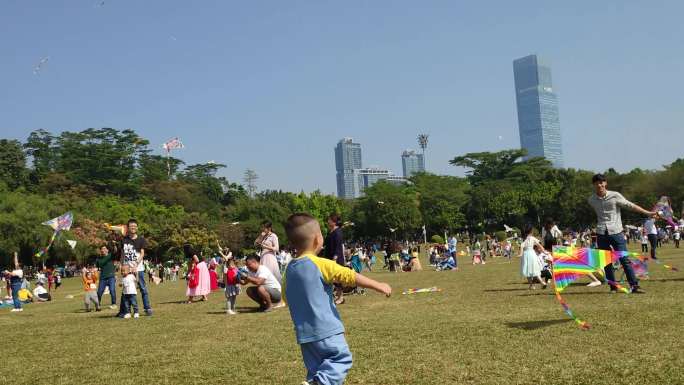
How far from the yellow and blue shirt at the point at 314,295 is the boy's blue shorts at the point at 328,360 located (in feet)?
0.20

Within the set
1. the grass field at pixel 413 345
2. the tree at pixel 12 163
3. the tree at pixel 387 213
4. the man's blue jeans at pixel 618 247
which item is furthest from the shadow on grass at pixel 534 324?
the tree at pixel 12 163

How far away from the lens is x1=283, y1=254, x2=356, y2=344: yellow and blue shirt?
189 inches

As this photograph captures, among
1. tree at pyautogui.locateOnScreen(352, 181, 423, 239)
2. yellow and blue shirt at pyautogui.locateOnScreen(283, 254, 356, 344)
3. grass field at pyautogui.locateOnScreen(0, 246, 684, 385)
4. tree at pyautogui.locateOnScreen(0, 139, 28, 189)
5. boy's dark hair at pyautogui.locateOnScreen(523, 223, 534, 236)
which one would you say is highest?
tree at pyautogui.locateOnScreen(0, 139, 28, 189)

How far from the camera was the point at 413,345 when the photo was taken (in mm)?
8117

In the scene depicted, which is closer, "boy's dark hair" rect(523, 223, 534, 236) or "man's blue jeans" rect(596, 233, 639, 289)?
"man's blue jeans" rect(596, 233, 639, 289)

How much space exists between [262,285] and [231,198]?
111m

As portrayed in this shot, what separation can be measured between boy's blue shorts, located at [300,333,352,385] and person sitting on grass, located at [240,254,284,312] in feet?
30.9

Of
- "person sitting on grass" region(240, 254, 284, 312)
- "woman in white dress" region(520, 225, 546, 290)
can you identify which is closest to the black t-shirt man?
"person sitting on grass" region(240, 254, 284, 312)

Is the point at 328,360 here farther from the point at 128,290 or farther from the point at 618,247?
the point at 128,290

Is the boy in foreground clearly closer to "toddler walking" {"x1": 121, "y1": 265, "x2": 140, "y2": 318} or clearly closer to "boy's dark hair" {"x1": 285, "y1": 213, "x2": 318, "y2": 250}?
"boy's dark hair" {"x1": 285, "y1": 213, "x2": 318, "y2": 250}

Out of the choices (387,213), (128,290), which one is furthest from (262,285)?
(387,213)

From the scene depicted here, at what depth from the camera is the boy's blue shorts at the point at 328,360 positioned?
4.64m

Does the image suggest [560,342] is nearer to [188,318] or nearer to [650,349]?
[650,349]

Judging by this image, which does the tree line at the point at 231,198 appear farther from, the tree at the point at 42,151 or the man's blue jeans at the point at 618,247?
the man's blue jeans at the point at 618,247
